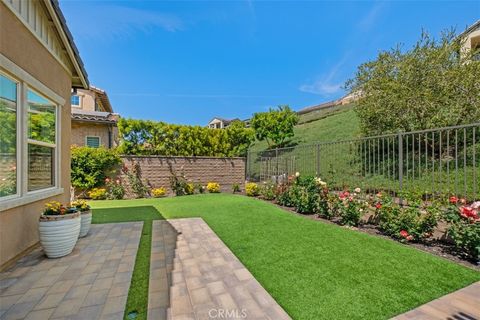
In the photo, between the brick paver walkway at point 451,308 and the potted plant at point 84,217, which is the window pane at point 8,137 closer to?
the potted plant at point 84,217

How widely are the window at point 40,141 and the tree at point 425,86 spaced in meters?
10.5

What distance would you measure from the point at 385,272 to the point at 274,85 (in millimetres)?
21128

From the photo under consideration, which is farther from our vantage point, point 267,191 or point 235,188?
point 235,188

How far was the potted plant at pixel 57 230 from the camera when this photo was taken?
11.4 ft

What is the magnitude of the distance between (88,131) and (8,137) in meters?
11.4

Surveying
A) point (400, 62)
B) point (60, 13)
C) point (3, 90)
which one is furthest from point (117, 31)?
point (400, 62)

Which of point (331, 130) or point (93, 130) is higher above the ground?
point (331, 130)

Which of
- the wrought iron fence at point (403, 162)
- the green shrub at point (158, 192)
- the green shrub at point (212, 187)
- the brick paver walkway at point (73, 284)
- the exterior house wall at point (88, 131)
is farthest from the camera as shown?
the exterior house wall at point (88, 131)

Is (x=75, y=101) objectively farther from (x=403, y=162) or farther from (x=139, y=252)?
(x=403, y=162)

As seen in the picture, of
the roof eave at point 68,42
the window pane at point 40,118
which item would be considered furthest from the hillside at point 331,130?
the window pane at point 40,118

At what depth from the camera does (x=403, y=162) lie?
5145 millimetres

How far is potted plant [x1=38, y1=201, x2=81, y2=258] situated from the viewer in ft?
11.4

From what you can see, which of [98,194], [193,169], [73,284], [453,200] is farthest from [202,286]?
[193,169]

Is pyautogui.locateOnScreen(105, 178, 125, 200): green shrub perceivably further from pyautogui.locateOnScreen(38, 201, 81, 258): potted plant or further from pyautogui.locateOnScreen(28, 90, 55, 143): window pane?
pyautogui.locateOnScreen(38, 201, 81, 258): potted plant
